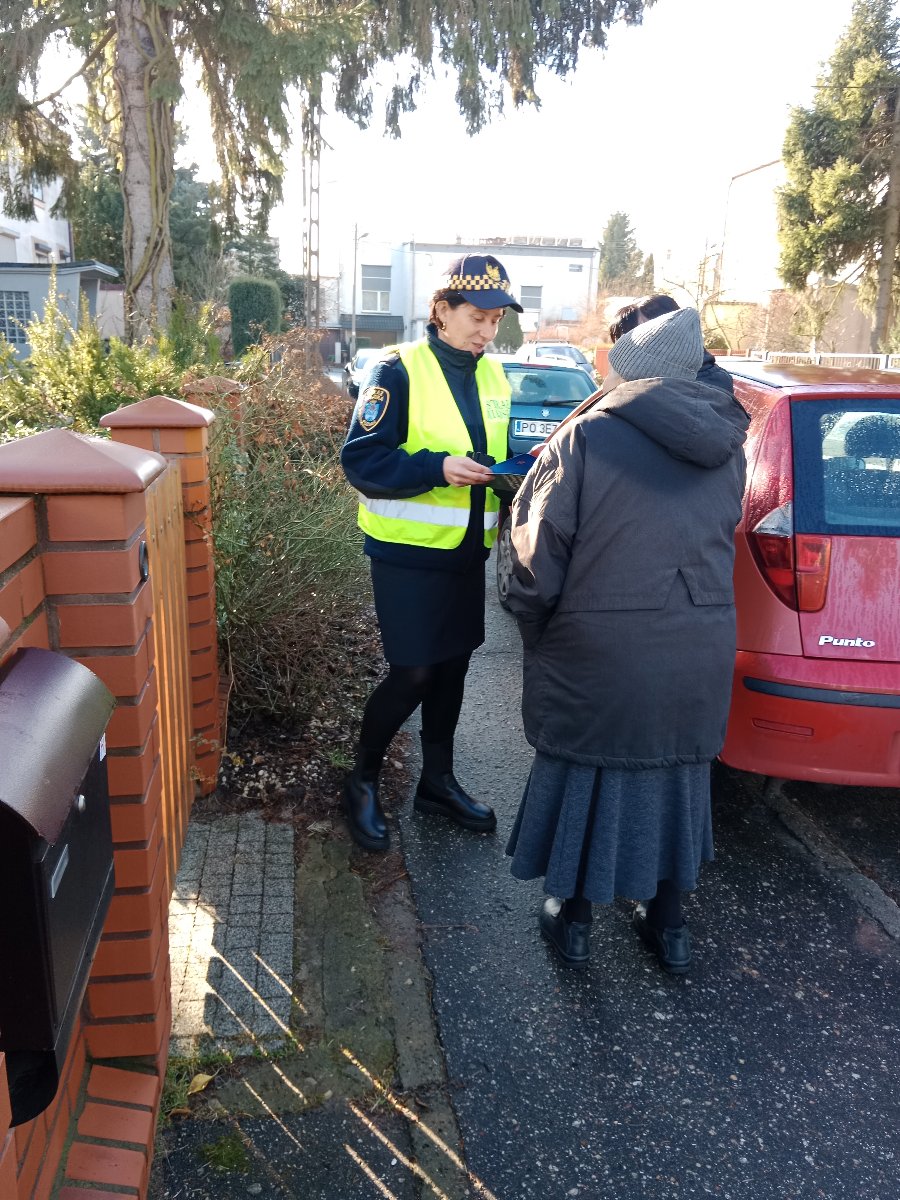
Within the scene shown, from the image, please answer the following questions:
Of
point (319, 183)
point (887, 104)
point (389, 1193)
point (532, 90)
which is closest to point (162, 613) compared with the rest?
point (389, 1193)

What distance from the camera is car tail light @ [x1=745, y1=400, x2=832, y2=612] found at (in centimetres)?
Answer: 301

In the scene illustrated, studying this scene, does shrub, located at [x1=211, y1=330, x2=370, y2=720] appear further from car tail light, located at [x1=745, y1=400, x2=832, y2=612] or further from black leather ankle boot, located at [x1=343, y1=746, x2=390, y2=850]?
car tail light, located at [x1=745, y1=400, x2=832, y2=612]

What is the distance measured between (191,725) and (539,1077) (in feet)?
5.23

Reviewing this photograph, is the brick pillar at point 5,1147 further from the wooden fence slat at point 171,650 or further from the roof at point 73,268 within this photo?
the roof at point 73,268

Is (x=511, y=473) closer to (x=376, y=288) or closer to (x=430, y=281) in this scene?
(x=430, y=281)

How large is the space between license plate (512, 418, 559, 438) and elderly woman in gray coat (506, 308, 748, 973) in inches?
251

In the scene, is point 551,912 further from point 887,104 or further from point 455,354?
point 887,104

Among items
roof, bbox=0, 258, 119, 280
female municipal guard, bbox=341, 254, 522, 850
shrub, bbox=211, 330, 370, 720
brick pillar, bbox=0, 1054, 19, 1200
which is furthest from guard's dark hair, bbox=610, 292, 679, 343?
roof, bbox=0, 258, 119, 280

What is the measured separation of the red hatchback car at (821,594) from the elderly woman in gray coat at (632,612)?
0.63 meters

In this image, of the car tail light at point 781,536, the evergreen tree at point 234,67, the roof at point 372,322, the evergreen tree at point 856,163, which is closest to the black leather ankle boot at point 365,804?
the car tail light at point 781,536

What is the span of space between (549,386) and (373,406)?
22.6ft

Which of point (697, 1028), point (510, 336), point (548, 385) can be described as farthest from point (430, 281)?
point (697, 1028)

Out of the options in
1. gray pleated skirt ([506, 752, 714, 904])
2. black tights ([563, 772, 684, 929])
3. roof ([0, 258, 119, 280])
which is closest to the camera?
gray pleated skirt ([506, 752, 714, 904])

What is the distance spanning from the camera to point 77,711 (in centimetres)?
120
